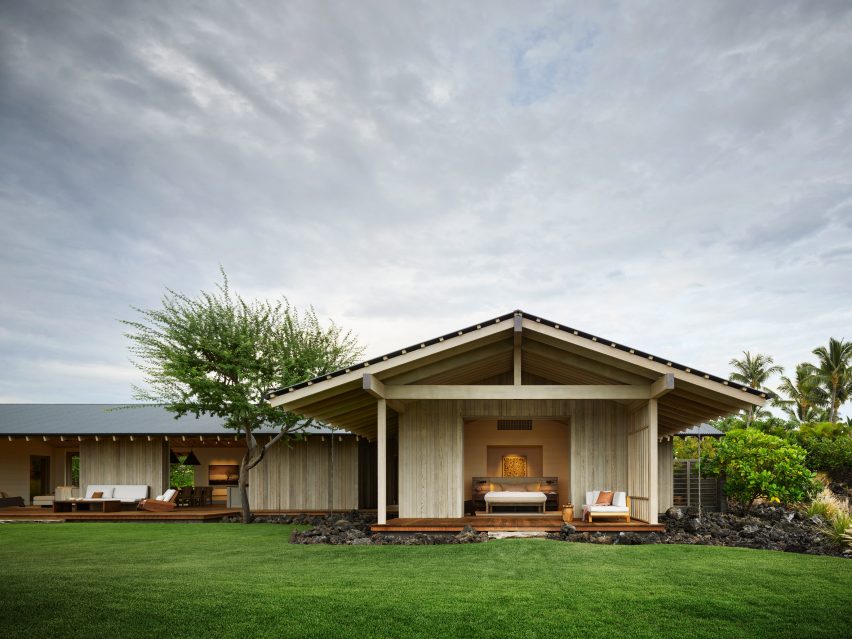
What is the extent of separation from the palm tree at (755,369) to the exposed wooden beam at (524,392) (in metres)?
42.0

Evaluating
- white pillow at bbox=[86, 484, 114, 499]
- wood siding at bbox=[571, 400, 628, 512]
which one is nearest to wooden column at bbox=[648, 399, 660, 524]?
wood siding at bbox=[571, 400, 628, 512]

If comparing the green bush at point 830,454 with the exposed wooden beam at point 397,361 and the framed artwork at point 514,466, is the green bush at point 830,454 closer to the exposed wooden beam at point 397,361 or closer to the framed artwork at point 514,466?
the framed artwork at point 514,466

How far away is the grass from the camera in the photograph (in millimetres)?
5992

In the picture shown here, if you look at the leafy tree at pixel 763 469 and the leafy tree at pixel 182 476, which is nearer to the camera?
the leafy tree at pixel 763 469

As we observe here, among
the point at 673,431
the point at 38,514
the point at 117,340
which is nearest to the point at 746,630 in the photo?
the point at 673,431

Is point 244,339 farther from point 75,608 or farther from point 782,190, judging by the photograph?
point 782,190

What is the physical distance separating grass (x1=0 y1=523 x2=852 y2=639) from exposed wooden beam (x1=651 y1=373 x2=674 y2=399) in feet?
8.28

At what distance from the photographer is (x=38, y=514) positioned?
58.3ft

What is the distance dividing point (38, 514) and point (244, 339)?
313 inches

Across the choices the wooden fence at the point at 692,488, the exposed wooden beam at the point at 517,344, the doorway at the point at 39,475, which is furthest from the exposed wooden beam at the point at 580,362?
the doorway at the point at 39,475

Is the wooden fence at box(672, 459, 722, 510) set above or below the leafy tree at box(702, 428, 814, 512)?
below

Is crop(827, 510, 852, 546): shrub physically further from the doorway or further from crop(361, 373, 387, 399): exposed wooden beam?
the doorway

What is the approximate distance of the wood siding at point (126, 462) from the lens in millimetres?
19781

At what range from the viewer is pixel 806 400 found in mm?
46312
